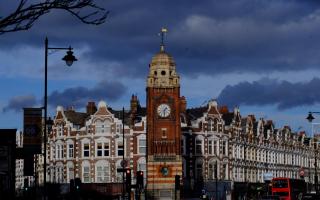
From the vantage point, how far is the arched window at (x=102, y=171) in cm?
10006

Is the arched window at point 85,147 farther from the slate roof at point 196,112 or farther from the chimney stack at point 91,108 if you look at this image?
the slate roof at point 196,112

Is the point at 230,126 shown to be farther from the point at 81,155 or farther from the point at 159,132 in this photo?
the point at 81,155

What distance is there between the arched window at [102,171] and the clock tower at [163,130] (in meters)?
7.03

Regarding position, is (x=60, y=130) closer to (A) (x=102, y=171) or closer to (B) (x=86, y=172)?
(B) (x=86, y=172)

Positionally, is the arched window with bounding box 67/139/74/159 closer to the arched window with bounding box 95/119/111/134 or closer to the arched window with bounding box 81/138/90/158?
the arched window with bounding box 81/138/90/158

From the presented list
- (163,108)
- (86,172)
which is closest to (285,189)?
(163,108)

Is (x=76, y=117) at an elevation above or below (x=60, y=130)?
above

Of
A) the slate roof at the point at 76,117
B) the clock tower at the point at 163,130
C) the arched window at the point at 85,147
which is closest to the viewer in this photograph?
the clock tower at the point at 163,130

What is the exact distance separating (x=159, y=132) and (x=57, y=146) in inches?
672

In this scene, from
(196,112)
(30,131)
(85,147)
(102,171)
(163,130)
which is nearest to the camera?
(30,131)

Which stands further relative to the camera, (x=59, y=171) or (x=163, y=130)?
(x=59, y=171)

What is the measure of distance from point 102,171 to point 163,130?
35.3ft

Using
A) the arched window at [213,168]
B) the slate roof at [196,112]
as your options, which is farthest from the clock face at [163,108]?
the arched window at [213,168]

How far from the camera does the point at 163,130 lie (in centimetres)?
9638
